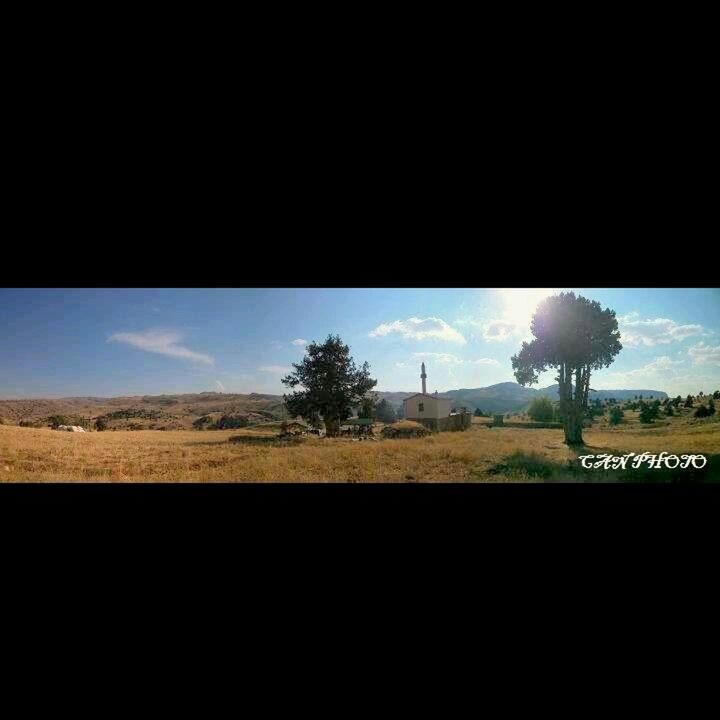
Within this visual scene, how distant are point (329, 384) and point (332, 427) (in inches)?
12.8

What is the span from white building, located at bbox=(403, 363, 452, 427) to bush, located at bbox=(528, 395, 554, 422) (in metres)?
0.59

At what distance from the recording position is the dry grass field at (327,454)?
2.62m

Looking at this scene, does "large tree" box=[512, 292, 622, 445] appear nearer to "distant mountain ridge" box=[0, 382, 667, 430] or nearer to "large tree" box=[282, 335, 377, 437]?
"distant mountain ridge" box=[0, 382, 667, 430]

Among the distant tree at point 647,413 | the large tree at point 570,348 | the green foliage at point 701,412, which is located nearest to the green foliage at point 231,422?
the large tree at point 570,348

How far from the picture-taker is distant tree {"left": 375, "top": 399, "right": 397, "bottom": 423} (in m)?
3.01

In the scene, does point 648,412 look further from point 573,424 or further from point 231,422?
point 231,422

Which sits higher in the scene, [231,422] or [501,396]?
[501,396]

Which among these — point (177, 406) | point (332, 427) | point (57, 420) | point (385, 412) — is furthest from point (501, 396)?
point (57, 420)

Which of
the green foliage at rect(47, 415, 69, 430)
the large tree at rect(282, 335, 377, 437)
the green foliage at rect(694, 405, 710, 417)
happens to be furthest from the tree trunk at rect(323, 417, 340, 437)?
the green foliage at rect(694, 405, 710, 417)

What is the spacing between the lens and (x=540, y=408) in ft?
9.80
